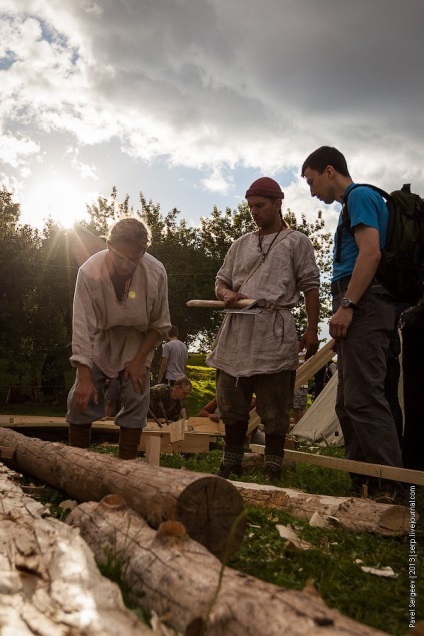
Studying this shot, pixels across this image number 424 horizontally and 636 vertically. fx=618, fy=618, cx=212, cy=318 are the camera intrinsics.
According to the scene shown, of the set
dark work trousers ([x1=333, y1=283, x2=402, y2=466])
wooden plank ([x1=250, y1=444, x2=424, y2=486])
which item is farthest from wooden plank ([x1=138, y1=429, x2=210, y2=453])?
dark work trousers ([x1=333, y1=283, x2=402, y2=466])

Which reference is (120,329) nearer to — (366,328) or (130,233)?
(130,233)

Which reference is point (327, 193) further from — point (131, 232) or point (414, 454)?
point (414, 454)

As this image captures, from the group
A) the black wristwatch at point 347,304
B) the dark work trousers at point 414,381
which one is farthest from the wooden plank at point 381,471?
the black wristwatch at point 347,304

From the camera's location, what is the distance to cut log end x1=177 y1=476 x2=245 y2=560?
2271 millimetres

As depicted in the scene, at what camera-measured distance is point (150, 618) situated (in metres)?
1.70

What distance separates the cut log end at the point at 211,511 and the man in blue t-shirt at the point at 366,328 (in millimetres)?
1739

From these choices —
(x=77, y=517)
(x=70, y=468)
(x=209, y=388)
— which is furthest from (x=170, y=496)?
(x=209, y=388)

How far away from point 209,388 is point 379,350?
92.3 feet

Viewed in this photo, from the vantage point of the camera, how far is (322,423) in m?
10.1

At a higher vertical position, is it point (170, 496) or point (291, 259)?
point (291, 259)

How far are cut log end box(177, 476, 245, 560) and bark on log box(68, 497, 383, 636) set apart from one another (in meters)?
0.17

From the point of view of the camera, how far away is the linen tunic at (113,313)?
175 inches

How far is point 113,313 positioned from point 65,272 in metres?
21.0

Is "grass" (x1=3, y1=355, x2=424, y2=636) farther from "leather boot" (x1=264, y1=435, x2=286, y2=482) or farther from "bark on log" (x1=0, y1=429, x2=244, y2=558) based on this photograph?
"leather boot" (x1=264, y1=435, x2=286, y2=482)
